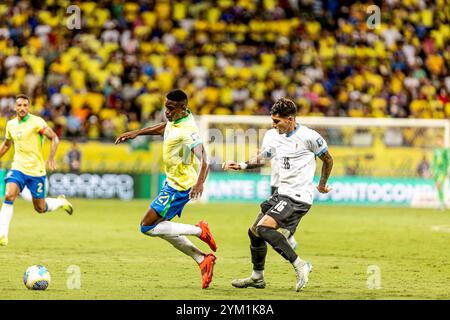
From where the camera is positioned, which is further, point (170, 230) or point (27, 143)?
point (27, 143)

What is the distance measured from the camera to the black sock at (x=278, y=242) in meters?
10.0

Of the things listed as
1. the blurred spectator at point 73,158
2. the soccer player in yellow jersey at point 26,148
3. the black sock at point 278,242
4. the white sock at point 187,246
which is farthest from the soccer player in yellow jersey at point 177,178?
the blurred spectator at point 73,158

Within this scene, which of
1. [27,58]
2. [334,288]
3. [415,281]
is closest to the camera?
[334,288]

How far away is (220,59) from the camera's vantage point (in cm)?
2989

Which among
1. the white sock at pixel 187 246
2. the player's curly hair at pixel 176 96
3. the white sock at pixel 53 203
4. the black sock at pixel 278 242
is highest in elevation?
the player's curly hair at pixel 176 96

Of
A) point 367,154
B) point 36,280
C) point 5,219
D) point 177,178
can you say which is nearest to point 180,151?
point 177,178

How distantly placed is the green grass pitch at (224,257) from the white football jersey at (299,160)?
42.5 inches

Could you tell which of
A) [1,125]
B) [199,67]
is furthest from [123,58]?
[1,125]

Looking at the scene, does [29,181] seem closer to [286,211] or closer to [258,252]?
[258,252]

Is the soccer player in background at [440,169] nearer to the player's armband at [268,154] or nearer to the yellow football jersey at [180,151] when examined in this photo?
the player's armband at [268,154]

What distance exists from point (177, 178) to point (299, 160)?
1355mm

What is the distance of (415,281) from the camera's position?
1127cm

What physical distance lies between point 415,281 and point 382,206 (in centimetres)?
1527
